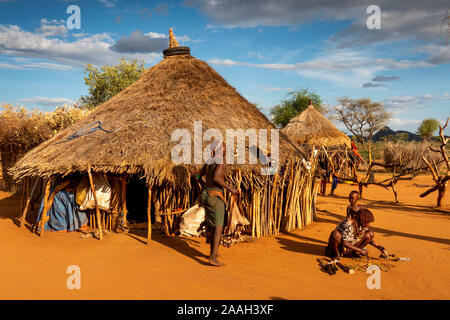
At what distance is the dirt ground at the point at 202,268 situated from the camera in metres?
3.41

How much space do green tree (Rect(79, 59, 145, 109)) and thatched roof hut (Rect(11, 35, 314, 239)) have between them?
12397 millimetres

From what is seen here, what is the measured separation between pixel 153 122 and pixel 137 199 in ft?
6.19

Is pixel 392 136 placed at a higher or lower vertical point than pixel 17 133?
higher

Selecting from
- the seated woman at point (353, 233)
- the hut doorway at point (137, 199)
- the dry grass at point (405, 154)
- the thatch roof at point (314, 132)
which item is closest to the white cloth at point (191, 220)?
the hut doorway at point (137, 199)

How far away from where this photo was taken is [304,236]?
5656mm

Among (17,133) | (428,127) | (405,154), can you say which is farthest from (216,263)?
(428,127)

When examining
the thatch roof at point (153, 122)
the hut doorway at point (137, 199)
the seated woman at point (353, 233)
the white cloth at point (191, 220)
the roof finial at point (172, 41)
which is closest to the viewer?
the seated woman at point (353, 233)

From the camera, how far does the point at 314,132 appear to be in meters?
13.6

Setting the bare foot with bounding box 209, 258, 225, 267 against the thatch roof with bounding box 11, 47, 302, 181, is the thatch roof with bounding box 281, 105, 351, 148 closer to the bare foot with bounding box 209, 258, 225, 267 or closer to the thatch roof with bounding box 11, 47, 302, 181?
the thatch roof with bounding box 11, 47, 302, 181

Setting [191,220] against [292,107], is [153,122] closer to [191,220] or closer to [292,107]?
[191,220]

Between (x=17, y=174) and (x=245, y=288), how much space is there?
4.75 m

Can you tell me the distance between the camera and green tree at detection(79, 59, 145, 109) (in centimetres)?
1883

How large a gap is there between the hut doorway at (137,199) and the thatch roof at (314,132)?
25.9 ft

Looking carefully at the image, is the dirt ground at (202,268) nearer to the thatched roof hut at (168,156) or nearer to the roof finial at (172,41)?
the thatched roof hut at (168,156)
